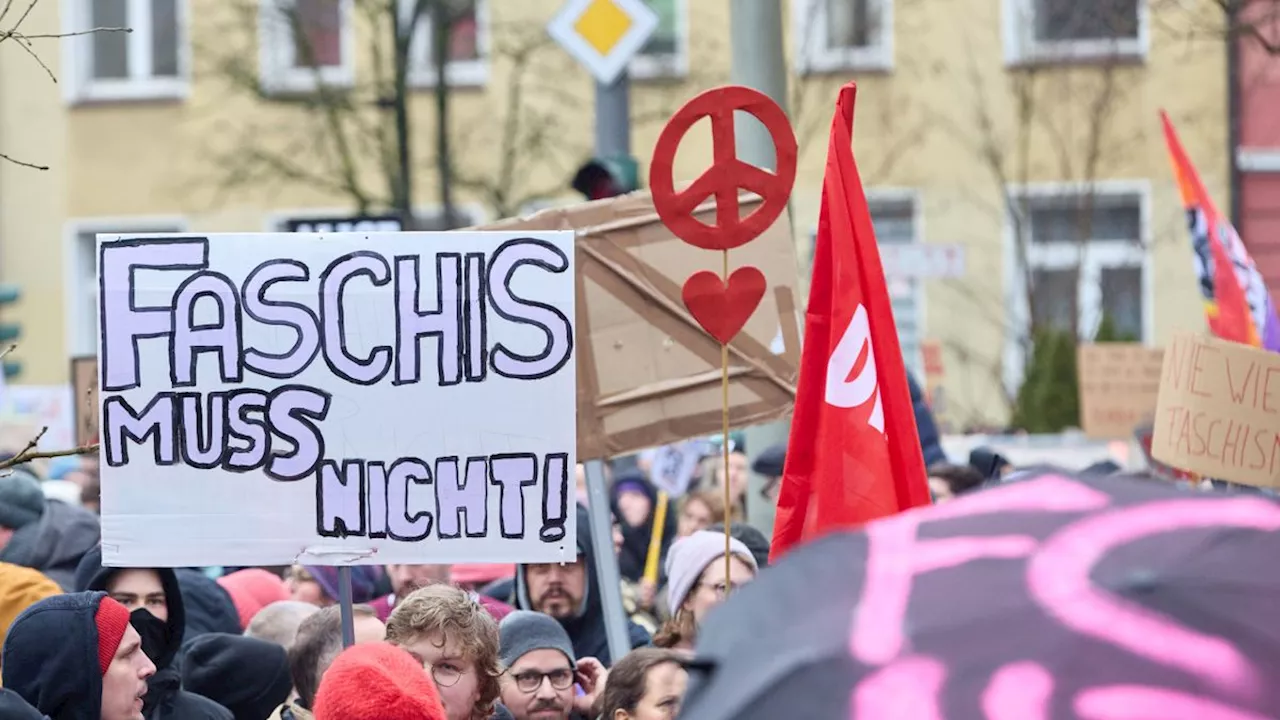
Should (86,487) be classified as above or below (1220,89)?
below

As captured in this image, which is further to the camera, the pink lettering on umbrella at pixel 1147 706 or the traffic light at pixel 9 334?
the traffic light at pixel 9 334

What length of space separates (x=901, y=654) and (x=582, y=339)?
387cm

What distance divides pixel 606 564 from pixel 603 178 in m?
3.50

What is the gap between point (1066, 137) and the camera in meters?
22.5

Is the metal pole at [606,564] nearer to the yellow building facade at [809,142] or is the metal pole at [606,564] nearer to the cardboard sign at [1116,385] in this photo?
the cardboard sign at [1116,385]

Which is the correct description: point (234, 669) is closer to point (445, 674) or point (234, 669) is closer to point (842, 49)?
point (445, 674)

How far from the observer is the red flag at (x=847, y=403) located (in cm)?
469

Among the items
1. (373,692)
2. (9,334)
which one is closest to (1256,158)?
(9,334)

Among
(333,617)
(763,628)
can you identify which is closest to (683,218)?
(333,617)

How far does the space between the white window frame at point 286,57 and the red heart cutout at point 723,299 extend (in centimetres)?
1578

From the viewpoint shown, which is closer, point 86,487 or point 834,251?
point 834,251

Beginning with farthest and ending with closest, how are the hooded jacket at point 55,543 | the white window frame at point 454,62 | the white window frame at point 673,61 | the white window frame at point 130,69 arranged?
the white window frame at point 130,69 < the white window frame at point 673,61 < the white window frame at point 454,62 < the hooded jacket at point 55,543

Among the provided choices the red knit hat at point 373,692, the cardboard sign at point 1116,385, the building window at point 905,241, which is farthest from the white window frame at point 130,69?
the red knit hat at point 373,692

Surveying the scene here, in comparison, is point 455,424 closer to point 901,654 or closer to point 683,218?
point 683,218
